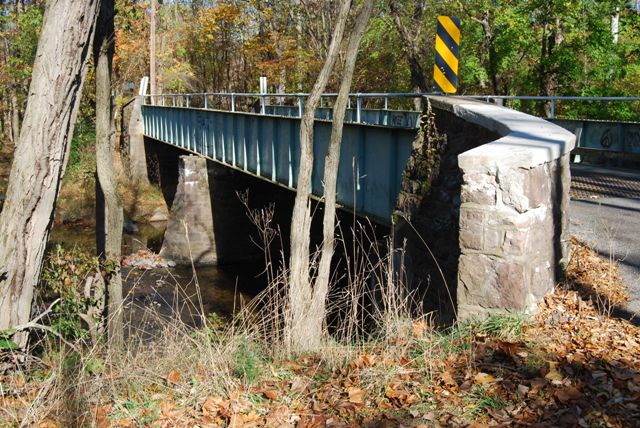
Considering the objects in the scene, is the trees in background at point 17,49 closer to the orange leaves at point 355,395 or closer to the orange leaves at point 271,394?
the orange leaves at point 271,394

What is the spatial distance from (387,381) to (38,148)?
3.52 meters

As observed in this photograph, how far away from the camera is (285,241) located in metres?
21.7

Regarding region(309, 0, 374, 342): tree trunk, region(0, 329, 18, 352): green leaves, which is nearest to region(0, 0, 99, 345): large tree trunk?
region(0, 329, 18, 352): green leaves

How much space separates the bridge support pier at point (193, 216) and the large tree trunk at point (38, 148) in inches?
576

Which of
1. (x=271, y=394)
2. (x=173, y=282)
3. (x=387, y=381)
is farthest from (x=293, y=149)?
(x=387, y=381)

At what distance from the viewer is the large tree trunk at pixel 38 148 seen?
606 centimetres

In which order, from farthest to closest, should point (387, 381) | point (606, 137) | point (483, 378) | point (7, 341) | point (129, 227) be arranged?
point (129, 227) → point (606, 137) → point (7, 341) → point (387, 381) → point (483, 378)

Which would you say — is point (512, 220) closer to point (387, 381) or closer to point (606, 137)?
point (387, 381)

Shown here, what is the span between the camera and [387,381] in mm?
4609

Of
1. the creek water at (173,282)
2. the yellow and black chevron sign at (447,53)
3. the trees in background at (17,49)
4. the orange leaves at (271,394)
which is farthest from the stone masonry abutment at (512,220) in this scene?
the trees in background at (17,49)

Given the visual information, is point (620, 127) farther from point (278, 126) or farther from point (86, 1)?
point (86, 1)

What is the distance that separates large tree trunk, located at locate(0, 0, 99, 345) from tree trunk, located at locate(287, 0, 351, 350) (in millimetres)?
2254

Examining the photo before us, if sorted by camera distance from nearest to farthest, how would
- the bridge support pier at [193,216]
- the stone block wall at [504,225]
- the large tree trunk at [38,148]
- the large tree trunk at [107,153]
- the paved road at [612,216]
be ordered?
the stone block wall at [504,225] < the large tree trunk at [38,148] < the paved road at [612,216] < the large tree trunk at [107,153] < the bridge support pier at [193,216]

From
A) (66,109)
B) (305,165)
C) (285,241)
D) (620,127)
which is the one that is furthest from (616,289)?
(285,241)
